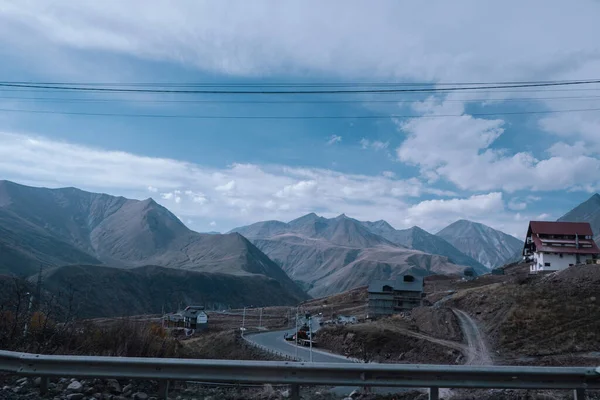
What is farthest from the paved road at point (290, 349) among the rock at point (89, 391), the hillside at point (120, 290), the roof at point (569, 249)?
the hillside at point (120, 290)

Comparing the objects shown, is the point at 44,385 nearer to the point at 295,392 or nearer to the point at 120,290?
the point at 295,392

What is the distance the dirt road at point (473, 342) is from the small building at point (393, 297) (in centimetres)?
1920

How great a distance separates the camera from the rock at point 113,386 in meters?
8.41

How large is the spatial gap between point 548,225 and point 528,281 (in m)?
22.1

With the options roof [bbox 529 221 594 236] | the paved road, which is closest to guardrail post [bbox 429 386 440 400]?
the paved road

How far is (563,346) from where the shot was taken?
101ft

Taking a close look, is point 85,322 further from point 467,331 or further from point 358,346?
point 467,331

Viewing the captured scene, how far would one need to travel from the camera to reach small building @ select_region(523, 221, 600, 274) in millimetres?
67375

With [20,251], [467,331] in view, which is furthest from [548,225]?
[20,251]

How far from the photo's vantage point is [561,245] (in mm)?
69188

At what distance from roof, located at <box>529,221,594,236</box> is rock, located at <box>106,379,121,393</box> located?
246 ft

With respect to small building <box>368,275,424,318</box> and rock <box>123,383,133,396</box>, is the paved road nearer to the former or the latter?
small building <box>368,275,424,318</box>

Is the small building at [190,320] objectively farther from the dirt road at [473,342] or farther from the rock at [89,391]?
the rock at [89,391]

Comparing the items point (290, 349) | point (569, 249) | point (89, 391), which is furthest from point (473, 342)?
point (569, 249)
